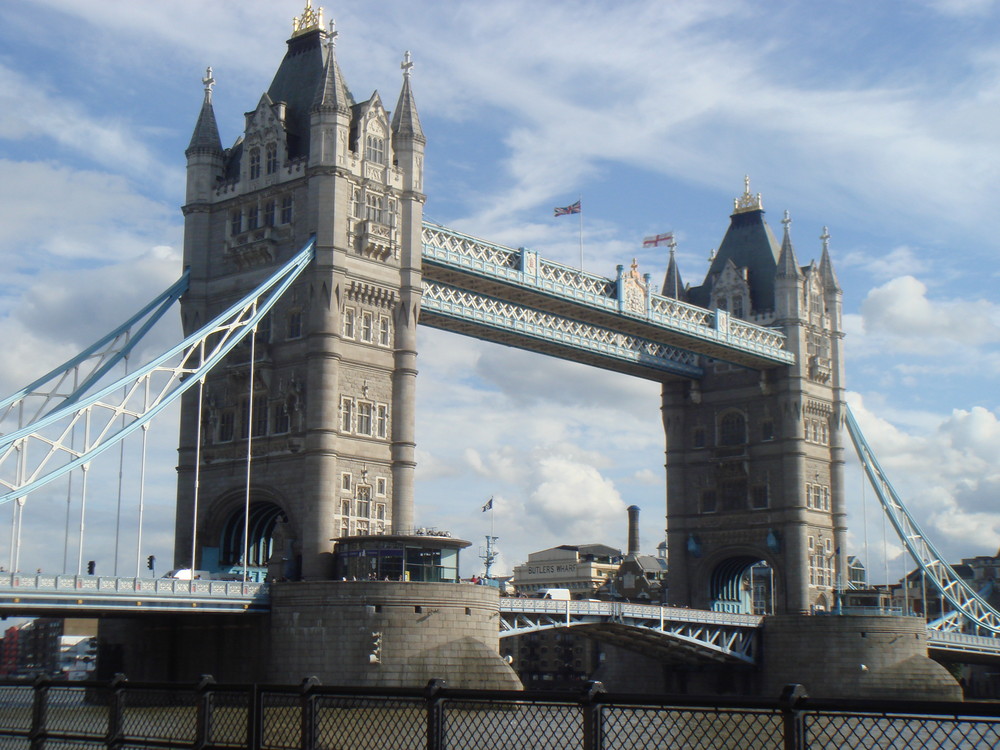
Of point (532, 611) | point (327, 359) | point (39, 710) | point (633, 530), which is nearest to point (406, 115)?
point (327, 359)

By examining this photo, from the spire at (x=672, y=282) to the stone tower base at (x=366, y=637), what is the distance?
3921 cm

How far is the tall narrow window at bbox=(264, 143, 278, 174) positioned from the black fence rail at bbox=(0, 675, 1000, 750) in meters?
46.5

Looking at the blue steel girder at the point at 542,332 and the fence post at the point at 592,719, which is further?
the blue steel girder at the point at 542,332

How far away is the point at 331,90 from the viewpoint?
58688mm

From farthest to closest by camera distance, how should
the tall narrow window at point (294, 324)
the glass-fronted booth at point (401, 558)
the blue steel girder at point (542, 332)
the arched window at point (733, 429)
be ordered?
the arched window at point (733, 429) → the blue steel girder at point (542, 332) → the tall narrow window at point (294, 324) → the glass-fronted booth at point (401, 558)

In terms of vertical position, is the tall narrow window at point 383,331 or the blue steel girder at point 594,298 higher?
the blue steel girder at point 594,298

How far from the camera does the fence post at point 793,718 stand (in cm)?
970

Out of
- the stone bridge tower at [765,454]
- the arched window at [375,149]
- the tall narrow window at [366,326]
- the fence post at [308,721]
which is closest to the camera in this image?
the fence post at [308,721]

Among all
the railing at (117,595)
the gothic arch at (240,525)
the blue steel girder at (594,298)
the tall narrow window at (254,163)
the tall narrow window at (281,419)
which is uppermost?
the tall narrow window at (254,163)

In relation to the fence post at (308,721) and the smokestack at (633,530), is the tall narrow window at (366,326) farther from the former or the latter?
the smokestack at (633,530)

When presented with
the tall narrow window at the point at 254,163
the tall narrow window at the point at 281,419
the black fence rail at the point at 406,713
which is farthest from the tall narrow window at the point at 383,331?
the black fence rail at the point at 406,713

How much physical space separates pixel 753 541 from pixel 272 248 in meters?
37.0

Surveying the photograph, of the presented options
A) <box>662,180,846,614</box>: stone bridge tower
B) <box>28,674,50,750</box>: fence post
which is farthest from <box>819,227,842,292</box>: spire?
<box>28,674,50,750</box>: fence post

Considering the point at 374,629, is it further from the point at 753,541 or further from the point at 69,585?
the point at 753,541
